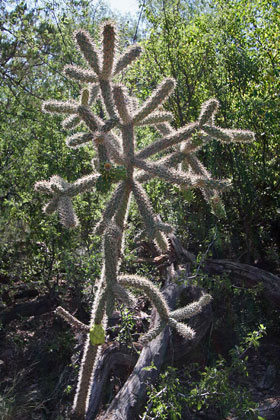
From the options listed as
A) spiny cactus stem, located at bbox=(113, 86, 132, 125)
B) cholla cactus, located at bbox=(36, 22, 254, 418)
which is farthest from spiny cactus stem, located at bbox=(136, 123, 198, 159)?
spiny cactus stem, located at bbox=(113, 86, 132, 125)

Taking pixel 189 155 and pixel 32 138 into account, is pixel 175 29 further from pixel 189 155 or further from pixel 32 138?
pixel 189 155

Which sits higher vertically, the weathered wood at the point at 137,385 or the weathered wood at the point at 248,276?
the weathered wood at the point at 248,276

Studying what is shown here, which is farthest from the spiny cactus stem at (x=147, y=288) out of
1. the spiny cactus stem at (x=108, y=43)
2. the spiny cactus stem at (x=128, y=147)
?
A: the spiny cactus stem at (x=108, y=43)

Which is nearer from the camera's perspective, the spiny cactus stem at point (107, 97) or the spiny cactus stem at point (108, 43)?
the spiny cactus stem at point (108, 43)

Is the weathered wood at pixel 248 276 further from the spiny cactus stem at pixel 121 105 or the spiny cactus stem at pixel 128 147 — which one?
the spiny cactus stem at pixel 121 105

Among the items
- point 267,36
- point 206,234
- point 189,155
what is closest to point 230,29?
point 267,36

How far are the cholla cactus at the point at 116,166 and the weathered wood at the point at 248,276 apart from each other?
2.15 meters

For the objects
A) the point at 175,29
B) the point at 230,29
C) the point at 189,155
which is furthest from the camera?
the point at 175,29

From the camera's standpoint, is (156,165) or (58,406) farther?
(58,406)

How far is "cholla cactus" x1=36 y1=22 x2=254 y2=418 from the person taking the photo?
253 centimetres

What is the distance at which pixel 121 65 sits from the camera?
286 cm

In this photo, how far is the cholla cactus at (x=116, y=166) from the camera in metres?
2.53

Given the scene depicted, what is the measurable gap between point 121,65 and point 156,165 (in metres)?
0.72

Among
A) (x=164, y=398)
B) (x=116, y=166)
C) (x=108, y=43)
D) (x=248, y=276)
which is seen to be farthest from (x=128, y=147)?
(x=248, y=276)
